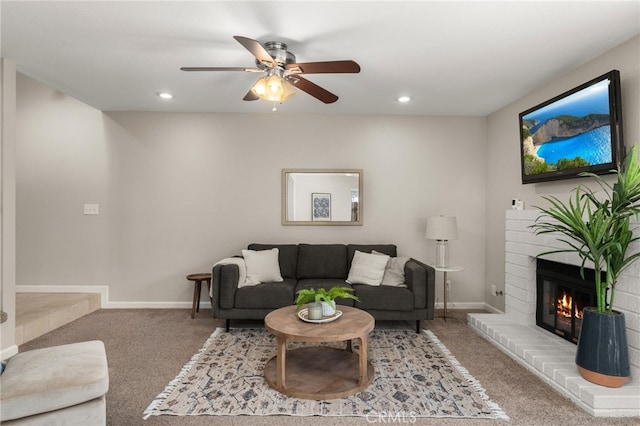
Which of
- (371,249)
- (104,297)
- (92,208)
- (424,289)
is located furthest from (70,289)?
(424,289)

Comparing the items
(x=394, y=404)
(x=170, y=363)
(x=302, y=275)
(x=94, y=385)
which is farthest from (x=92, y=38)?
(x=394, y=404)

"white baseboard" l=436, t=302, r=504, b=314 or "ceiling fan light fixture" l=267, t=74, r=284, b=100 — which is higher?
"ceiling fan light fixture" l=267, t=74, r=284, b=100

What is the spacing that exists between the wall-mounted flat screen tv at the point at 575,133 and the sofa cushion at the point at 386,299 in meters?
1.69

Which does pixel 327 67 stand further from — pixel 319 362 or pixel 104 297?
pixel 104 297

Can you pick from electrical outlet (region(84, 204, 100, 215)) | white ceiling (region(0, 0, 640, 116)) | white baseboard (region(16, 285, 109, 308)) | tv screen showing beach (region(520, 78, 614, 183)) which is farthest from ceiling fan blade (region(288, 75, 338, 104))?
white baseboard (region(16, 285, 109, 308))

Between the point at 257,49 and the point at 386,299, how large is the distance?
8.47ft

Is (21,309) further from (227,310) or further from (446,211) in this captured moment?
(446,211)

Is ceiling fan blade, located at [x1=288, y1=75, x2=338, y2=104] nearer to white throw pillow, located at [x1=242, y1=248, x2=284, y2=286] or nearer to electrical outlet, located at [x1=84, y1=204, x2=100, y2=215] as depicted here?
white throw pillow, located at [x1=242, y1=248, x2=284, y2=286]

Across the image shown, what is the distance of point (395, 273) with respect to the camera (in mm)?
3840

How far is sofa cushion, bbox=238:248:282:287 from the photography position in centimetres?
382

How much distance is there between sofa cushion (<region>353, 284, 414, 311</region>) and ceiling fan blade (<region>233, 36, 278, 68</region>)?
7.63 ft

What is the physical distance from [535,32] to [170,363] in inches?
147

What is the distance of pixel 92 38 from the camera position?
260 centimetres

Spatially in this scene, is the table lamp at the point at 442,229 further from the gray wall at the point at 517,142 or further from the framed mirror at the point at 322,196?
the framed mirror at the point at 322,196
